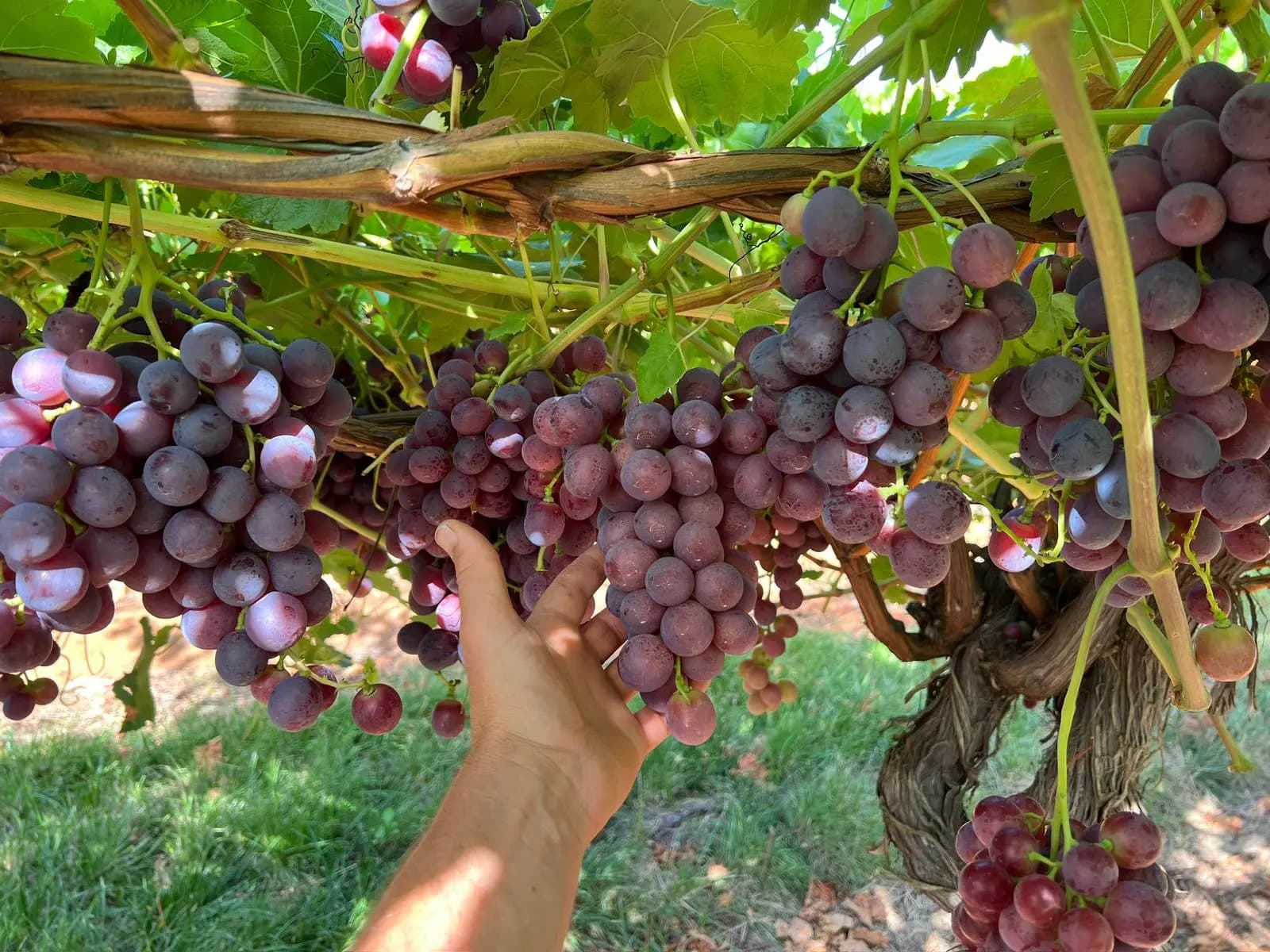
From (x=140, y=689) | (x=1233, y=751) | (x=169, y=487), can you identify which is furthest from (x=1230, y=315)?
(x=140, y=689)

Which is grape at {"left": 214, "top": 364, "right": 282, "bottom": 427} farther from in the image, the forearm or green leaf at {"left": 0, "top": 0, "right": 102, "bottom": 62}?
the forearm

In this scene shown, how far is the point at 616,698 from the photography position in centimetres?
115

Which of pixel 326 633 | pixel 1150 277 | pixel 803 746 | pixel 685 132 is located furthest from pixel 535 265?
pixel 803 746

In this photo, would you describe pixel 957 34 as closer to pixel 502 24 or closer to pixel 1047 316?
pixel 1047 316

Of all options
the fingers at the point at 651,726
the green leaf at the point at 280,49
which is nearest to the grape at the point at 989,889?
the fingers at the point at 651,726

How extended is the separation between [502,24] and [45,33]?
461 millimetres

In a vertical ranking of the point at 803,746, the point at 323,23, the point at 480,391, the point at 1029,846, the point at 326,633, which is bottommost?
the point at 803,746

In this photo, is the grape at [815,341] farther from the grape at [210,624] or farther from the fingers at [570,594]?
the grape at [210,624]

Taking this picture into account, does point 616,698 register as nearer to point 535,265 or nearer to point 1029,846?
point 1029,846

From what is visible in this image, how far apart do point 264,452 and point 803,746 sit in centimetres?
342

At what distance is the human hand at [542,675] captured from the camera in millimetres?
1032

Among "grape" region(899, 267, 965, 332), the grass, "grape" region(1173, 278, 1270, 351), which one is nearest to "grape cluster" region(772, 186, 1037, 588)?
"grape" region(899, 267, 965, 332)

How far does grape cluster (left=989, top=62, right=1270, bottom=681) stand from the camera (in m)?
0.59

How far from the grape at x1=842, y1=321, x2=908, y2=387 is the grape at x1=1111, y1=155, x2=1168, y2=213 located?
0.59ft
